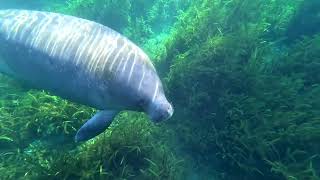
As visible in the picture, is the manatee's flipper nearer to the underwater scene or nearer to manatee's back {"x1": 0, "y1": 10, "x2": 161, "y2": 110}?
the underwater scene

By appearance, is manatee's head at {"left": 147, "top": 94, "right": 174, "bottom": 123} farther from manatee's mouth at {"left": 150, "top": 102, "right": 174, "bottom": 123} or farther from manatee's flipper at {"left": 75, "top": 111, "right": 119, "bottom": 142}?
manatee's flipper at {"left": 75, "top": 111, "right": 119, "bottom": 142}

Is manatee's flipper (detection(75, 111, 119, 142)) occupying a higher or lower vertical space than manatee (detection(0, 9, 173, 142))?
lower

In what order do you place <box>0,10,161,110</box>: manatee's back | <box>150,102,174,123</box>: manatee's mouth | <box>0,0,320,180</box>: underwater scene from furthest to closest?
1. <box>0,0,320,180</box>: underwater scene
2. <box>0,10,161,110</box>: manatee's back
3. <box>150,102,174,123</box>: manatee's mouth

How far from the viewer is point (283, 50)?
32.9ft

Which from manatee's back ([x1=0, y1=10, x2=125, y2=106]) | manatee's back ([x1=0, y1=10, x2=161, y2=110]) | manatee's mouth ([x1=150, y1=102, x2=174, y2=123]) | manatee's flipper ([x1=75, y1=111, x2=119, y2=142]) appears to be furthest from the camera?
manatee's back ([x1=0, y1=10, x2=125, y2=106])

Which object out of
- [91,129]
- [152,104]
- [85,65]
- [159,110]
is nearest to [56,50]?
[85,65]

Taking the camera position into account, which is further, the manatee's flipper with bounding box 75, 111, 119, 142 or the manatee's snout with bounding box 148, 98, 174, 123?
the manatee's flipper with bounding box 75, 111, 119, 142

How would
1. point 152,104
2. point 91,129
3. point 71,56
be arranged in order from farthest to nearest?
point 71,56, point 91,129, point 152,104

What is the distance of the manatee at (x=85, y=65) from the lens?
539 centimetres

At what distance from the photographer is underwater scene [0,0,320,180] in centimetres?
571

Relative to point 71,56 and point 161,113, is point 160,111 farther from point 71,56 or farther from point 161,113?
point 71,56

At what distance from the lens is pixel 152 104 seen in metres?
5.21

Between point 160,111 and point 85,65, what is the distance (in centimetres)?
166

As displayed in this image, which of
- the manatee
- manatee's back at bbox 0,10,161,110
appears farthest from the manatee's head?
manatee's back at bbox 0,10,161,110
